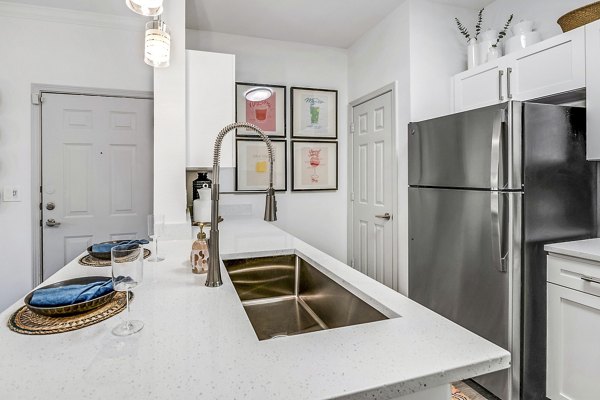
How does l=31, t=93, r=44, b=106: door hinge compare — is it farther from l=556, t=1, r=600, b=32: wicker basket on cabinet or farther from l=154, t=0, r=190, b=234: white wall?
l=556, t=1, r=600, b=32: wicker basket on cabinet

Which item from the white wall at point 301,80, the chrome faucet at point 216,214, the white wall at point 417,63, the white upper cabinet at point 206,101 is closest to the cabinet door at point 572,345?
the white wall at point 417,63

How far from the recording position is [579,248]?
5.27 ft

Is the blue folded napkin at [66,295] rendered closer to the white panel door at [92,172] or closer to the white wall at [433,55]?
the white panel door at [92,172]

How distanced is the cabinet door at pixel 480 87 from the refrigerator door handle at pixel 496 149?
60cm

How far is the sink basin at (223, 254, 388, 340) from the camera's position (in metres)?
1.25

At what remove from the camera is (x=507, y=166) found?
5.55 feet

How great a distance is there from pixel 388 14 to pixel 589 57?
1.56 meters

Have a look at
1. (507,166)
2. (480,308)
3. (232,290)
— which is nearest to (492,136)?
(507,166)

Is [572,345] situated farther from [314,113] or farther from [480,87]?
[314,113]

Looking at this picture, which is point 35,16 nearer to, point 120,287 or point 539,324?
point 120,287

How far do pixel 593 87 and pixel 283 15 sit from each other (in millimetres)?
2221

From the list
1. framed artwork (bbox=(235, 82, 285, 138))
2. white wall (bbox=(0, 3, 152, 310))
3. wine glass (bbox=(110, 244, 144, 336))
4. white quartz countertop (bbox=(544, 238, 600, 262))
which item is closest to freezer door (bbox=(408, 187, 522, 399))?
white quartz countertop (bbox=(544, 238, 600, 262))

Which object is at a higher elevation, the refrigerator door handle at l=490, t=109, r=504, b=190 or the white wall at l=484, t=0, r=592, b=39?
the white wall at l=484, t=0, r=592, b=39

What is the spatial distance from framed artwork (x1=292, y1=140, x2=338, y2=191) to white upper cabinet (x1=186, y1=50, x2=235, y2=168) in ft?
4.39
